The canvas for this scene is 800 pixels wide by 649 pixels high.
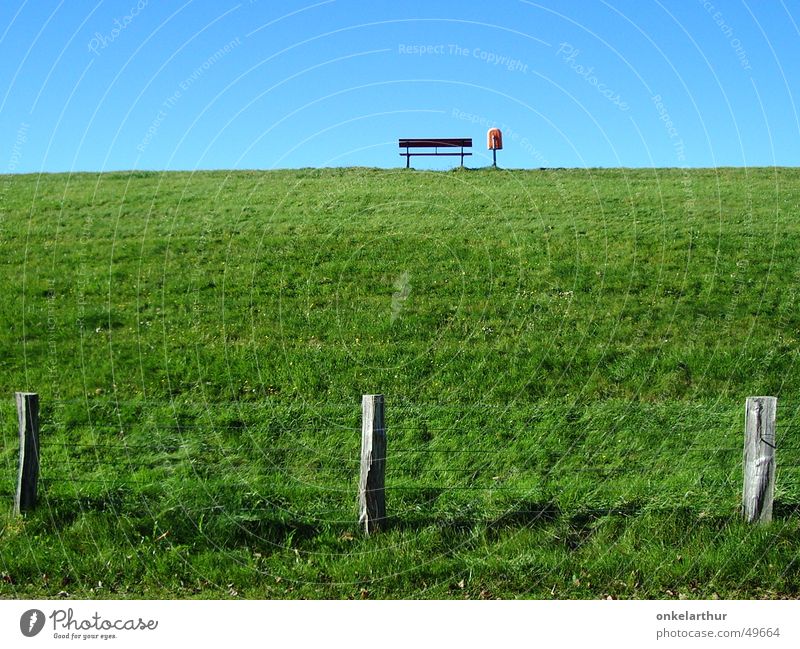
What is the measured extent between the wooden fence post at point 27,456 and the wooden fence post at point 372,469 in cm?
422

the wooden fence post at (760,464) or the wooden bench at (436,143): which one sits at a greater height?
the wooden bench at (436,143)

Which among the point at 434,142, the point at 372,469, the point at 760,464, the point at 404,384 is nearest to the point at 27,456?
the point at 372,469

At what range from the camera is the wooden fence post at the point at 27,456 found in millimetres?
10508

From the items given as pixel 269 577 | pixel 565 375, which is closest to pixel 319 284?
pixel 565 375

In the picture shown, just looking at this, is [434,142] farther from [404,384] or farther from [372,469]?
[372,469]

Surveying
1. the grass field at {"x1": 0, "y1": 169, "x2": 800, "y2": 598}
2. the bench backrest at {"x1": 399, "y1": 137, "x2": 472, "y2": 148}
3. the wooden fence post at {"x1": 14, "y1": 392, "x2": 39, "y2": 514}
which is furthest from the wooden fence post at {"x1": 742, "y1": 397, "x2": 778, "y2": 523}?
the bench backrest at {"x1": 399, "y1": 137, "x2": 472, "y2": 148}

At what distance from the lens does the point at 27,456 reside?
10609 mm

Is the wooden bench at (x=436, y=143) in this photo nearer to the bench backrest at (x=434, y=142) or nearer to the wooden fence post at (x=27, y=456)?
the bench backrest at (x=434, y=142)

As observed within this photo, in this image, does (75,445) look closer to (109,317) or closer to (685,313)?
(109,317)

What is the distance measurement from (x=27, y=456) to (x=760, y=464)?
912 centimetres

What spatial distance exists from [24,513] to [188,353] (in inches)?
324

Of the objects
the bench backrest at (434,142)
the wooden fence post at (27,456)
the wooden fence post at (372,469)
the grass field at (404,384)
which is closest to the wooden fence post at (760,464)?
the grass field at (404,384)

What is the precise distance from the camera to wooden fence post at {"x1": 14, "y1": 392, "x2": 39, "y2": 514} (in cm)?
1051

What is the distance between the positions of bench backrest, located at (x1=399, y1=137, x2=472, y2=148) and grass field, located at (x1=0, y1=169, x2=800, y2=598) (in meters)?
1.93
